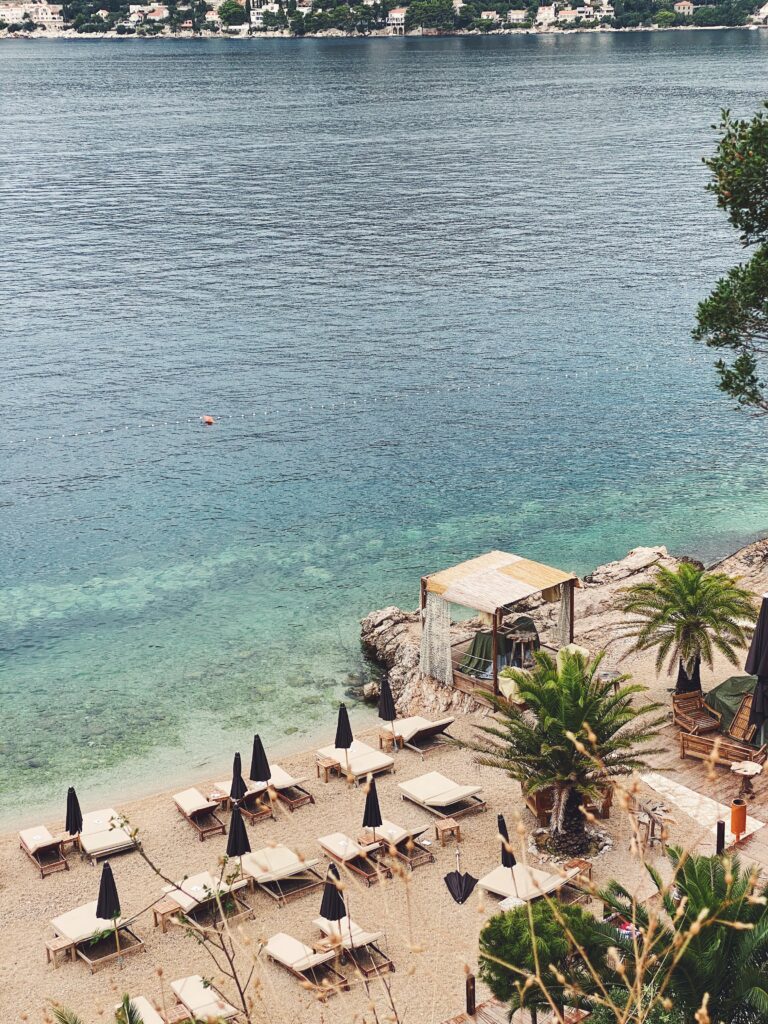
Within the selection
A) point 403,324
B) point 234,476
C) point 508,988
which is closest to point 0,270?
point 403,324

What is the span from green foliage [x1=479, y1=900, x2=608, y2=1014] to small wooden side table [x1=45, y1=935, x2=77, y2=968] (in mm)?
7173

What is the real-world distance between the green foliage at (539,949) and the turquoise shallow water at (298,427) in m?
13.4

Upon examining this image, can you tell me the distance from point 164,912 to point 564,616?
11.5m

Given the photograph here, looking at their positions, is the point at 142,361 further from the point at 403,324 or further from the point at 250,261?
the point at 250,261

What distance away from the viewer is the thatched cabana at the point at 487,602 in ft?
84.9

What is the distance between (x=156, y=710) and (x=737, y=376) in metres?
17.0

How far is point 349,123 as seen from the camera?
151m

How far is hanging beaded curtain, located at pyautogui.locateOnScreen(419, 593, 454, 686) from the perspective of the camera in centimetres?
Result: 2684

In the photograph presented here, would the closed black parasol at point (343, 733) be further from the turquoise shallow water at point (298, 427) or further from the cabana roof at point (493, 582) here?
the turquoise shallow water at point (298, 427)

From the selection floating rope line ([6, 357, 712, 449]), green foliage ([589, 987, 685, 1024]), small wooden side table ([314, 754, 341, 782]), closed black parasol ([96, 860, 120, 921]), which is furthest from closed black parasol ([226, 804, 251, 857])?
floating rope line ([6, 357, 712, 449])

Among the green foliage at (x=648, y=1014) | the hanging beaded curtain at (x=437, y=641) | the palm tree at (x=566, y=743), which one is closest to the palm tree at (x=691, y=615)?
the palm tree at (x=566, y=743)

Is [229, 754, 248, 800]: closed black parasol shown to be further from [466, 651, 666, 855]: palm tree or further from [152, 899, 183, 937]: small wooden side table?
[466, 651, 666, 855]: palm tree

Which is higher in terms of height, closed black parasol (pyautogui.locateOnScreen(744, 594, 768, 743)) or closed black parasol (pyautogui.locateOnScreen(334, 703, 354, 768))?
closed black parasol (pyautogui.locateOnScreen(744, 594, 768, 743))

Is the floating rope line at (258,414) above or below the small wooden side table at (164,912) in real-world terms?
above
